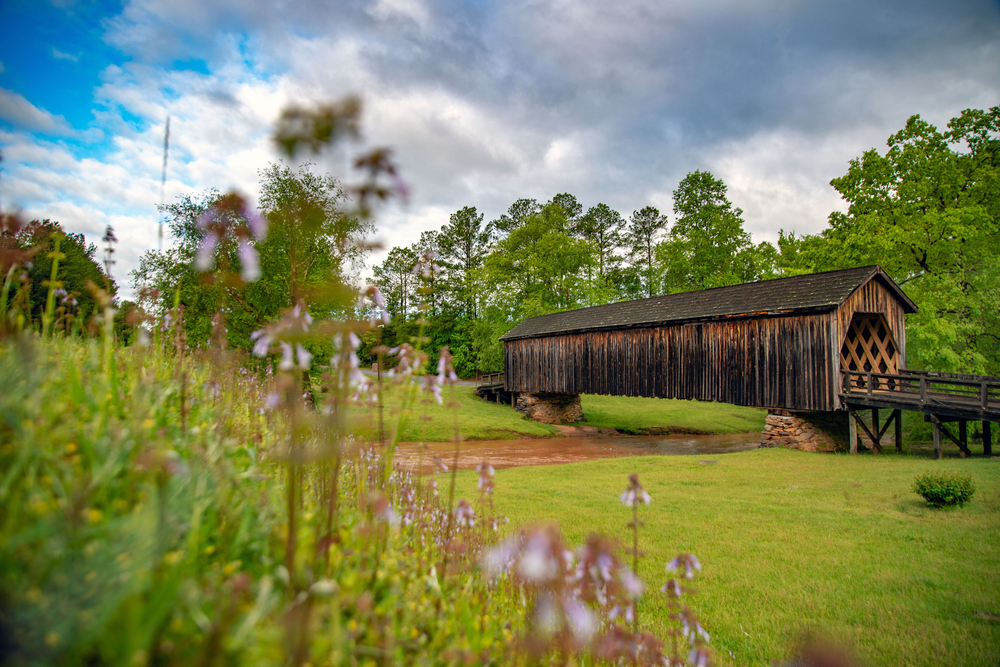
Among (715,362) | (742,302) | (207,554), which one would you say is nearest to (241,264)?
(207,554)

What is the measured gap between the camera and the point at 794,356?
1535 cm

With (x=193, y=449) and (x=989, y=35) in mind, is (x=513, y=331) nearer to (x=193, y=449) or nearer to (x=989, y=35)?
(x=989, y=35)

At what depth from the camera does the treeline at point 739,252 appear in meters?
16.7

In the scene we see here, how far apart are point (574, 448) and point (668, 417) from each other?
37.0ft

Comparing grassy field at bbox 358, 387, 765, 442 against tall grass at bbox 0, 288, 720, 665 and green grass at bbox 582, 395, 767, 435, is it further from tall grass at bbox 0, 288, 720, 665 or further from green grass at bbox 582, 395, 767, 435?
tall grass at bbox 0, 288, 720, 665

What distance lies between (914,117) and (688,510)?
2291 cm

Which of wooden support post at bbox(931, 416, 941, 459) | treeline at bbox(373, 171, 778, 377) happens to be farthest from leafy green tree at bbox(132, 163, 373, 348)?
wooden support post at bbox(931, 416, 941, 459)

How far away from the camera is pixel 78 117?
319 centimetres

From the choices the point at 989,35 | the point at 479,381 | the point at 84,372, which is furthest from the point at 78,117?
the point at 479,381

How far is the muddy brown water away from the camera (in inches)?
627

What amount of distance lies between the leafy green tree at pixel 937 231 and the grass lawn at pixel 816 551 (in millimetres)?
8808

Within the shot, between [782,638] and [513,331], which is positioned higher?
[513,331]

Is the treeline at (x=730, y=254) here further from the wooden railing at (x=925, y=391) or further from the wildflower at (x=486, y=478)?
the wooden railing at (x=925, y=391)

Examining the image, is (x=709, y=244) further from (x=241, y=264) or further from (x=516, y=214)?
(x=241, y=264)
